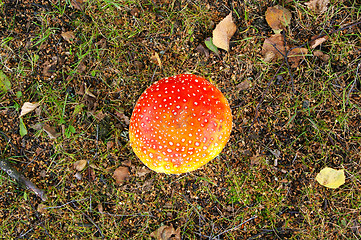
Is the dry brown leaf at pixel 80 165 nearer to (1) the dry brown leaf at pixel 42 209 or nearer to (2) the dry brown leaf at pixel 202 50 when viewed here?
(1) the dry brown leaf at pixel 42 209

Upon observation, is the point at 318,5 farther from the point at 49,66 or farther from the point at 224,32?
the point at 49,66

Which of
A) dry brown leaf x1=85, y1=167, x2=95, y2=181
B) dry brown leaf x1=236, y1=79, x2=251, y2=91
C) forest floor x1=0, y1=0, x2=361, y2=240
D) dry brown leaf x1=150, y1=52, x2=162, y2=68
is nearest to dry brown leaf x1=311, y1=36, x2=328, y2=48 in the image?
forest floor x1=0, y1=0, x2=361, y2=240

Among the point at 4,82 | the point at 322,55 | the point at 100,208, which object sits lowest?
the point at 100,208

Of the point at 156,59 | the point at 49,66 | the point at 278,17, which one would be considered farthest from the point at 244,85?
the point at 49,66

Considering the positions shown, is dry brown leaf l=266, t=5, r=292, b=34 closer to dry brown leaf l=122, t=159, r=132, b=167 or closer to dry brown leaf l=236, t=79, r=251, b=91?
dry brown leaf l=236, t=79, r=251, b=91

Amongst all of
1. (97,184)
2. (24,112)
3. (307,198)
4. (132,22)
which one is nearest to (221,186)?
(307,198)

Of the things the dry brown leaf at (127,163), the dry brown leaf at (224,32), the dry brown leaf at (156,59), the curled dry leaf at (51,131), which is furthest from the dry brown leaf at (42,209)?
the dry brown leaf at (224,32)
